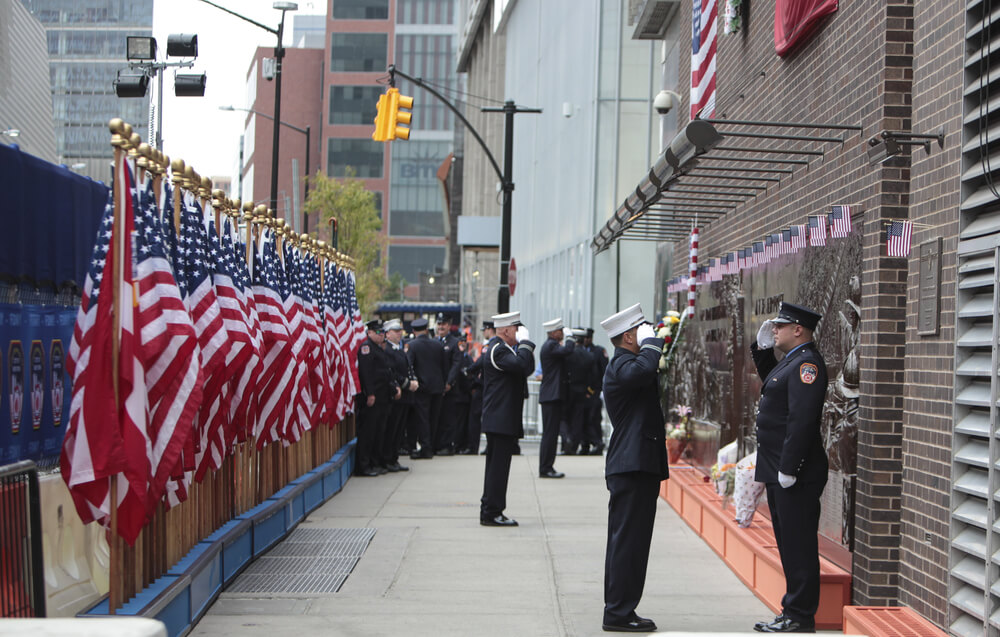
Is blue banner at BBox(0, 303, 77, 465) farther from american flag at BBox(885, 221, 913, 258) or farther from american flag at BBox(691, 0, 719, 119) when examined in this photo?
american flag at BBox(691, 0, 719, 119)

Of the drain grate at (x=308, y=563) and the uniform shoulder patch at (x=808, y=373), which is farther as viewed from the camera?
the drain grate at (x=308, y=563)

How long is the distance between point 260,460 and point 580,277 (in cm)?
1606

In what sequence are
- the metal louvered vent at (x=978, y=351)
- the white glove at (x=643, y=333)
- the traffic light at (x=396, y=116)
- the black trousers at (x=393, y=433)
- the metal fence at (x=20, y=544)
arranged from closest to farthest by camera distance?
the metal fence at (x=20, y=544) < the metal louvered vent at (x=978, y=351) < the white glove at (x=643, y=333) < the black trousers at (x=393, y=433) < the traffic light at (x=396, y=116)

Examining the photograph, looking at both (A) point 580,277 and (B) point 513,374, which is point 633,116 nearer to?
(A) point 580,277

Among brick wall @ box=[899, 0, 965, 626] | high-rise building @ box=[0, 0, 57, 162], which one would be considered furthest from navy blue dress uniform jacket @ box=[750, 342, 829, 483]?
high-rise building @ box=[0, 0, 57, 162]

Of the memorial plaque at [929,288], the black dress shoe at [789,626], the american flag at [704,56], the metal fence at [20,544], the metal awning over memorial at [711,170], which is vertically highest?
the american flag at [704,56]

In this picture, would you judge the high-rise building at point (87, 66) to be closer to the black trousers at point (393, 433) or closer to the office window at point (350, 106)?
the black trousers at point (393, 433)

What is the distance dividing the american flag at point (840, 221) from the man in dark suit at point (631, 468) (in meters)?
1.50

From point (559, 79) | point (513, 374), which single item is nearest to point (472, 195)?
point (559, 79)

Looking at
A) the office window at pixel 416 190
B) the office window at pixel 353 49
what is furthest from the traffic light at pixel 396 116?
the office window at pixel 353 49

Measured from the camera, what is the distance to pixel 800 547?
7.13 m

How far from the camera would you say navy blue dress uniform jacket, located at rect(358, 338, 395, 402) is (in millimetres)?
16234

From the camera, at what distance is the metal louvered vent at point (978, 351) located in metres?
5.71

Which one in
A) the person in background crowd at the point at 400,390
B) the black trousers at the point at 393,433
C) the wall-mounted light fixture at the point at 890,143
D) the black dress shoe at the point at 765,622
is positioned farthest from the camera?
the black trousers at the point at 393,433
